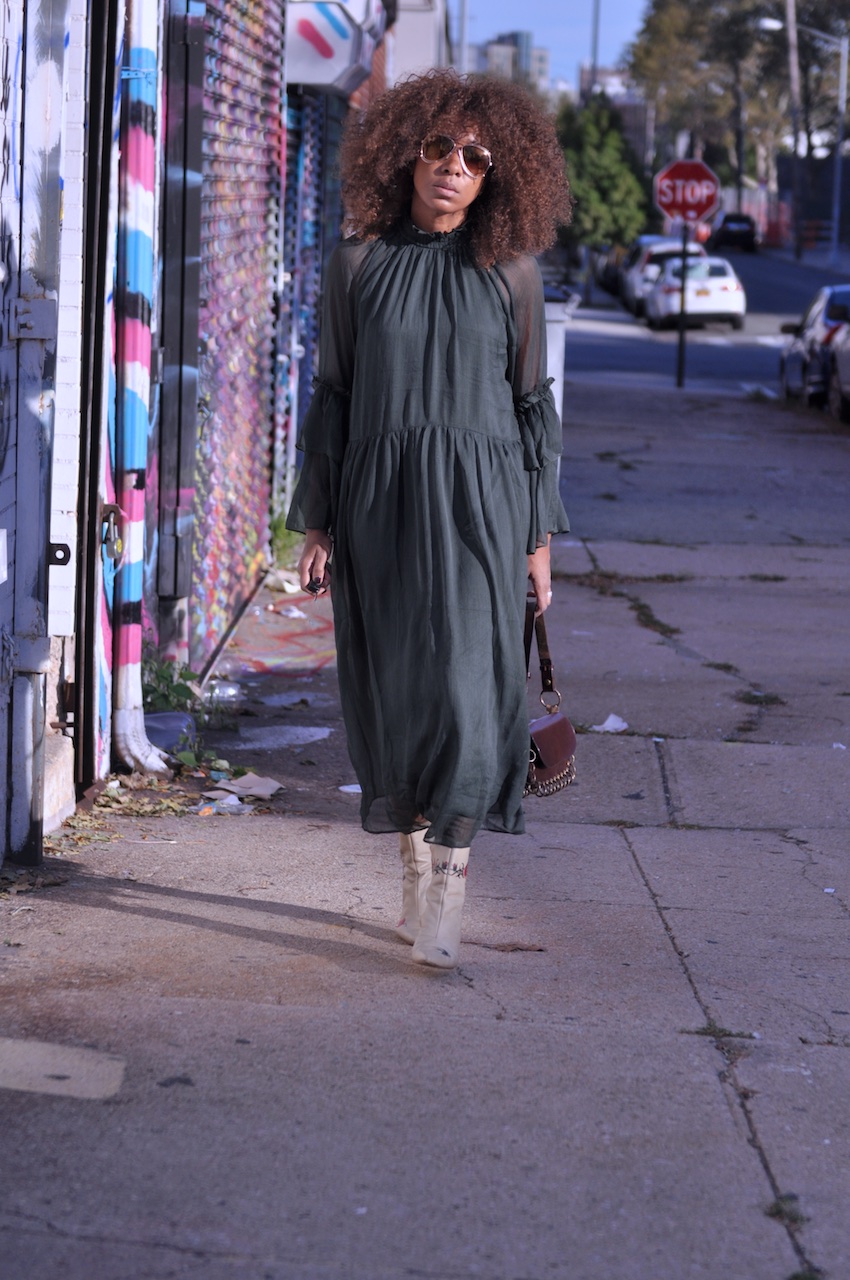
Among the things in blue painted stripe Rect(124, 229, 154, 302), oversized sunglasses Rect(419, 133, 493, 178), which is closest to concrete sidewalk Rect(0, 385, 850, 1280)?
blue painted stripe Rect(124, 229, 154, 302)

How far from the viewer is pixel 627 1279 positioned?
258cm

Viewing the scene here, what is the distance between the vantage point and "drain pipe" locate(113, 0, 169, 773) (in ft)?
16.6

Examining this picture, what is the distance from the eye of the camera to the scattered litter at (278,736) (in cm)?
604

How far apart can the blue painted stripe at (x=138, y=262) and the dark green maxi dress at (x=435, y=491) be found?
4.93 feet

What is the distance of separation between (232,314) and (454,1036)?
466 centimetres

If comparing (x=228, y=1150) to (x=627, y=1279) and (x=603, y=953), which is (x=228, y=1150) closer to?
(x=627, y=1279)

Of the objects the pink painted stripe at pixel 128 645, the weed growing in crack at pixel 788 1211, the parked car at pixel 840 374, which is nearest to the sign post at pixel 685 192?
the parked car at pixel 840 374

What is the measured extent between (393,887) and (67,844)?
0.94 metres

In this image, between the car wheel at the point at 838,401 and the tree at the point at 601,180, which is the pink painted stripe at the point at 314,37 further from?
the tree at the point at 601,180

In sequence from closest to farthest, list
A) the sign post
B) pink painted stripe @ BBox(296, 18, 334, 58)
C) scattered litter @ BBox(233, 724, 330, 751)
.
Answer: scattered litter @ BBox(233, 724, 330, 751), pink painted stripe @ BBox(296, 18, 334, 58), the sign post

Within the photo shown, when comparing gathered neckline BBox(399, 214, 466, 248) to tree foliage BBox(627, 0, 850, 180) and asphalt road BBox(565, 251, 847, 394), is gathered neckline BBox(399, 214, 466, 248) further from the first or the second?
tree foliage BBox(627, 0, 850, 180)

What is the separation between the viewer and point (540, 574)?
3934 millimetres

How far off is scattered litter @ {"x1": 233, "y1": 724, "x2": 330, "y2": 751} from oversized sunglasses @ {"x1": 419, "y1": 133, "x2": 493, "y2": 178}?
277cm

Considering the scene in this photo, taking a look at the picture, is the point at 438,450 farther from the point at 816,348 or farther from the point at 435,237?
the point at 816,348
